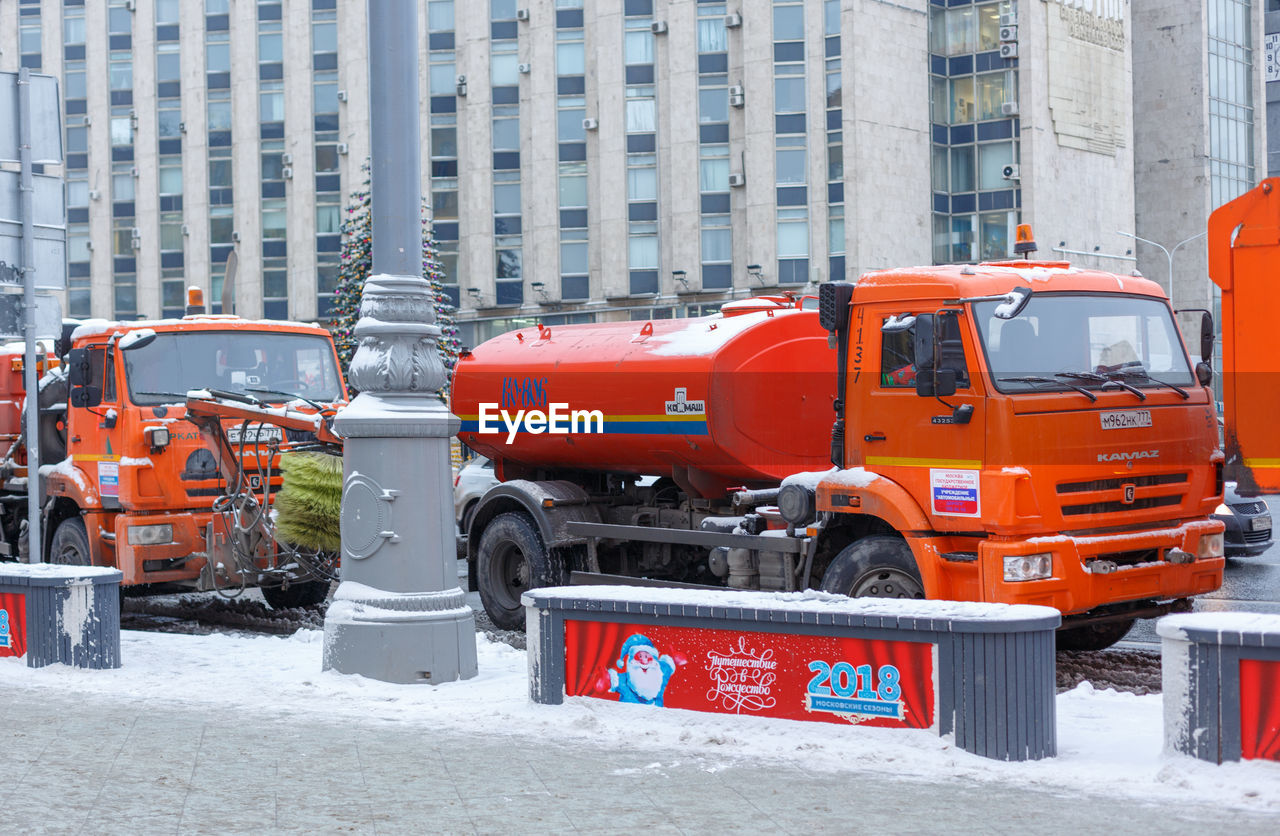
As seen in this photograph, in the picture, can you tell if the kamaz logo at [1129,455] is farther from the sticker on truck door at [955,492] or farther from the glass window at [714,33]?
the glass window at [714,33]

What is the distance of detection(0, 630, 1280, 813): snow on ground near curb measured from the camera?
6.43 meters

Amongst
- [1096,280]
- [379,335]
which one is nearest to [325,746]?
[379,335]

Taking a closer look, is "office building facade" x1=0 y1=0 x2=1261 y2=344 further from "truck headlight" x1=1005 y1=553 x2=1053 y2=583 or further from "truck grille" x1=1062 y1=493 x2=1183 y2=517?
"truck headlight" x1=1005 y1=553 x2=1053 y2=583

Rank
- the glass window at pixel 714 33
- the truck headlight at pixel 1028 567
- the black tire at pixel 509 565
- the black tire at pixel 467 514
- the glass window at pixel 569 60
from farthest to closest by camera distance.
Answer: the glass window at pixel 569 60
the glass window at pixel 714 33
the black tire at pixel 467 514
the black tire at pixel 509 565
the truck headlight at pixel 1028 567

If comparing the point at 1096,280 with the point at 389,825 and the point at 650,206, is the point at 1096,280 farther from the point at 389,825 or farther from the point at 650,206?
the point at 650,206

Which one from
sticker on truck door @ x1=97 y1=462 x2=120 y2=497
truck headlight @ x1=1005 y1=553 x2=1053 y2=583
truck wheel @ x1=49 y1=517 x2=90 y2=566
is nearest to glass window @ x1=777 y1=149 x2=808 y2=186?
truck wheel @ x1=49 y1=517 x2=90 y2=566

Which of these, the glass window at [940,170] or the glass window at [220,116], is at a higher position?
the glass window at [220,116]

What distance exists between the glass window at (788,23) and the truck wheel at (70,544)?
4085 centimetres

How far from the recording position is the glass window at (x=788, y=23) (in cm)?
5094

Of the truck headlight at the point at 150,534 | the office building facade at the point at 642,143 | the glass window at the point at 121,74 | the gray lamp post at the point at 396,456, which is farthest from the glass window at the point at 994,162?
the gray lamp post at the point at 396,456

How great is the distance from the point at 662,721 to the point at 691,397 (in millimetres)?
3776

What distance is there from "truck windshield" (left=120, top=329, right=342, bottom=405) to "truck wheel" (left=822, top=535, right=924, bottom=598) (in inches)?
229

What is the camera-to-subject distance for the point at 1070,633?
11016 mm

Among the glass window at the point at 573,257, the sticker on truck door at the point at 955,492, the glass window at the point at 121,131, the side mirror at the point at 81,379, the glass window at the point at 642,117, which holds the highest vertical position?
the glass window at the point at 121,131
